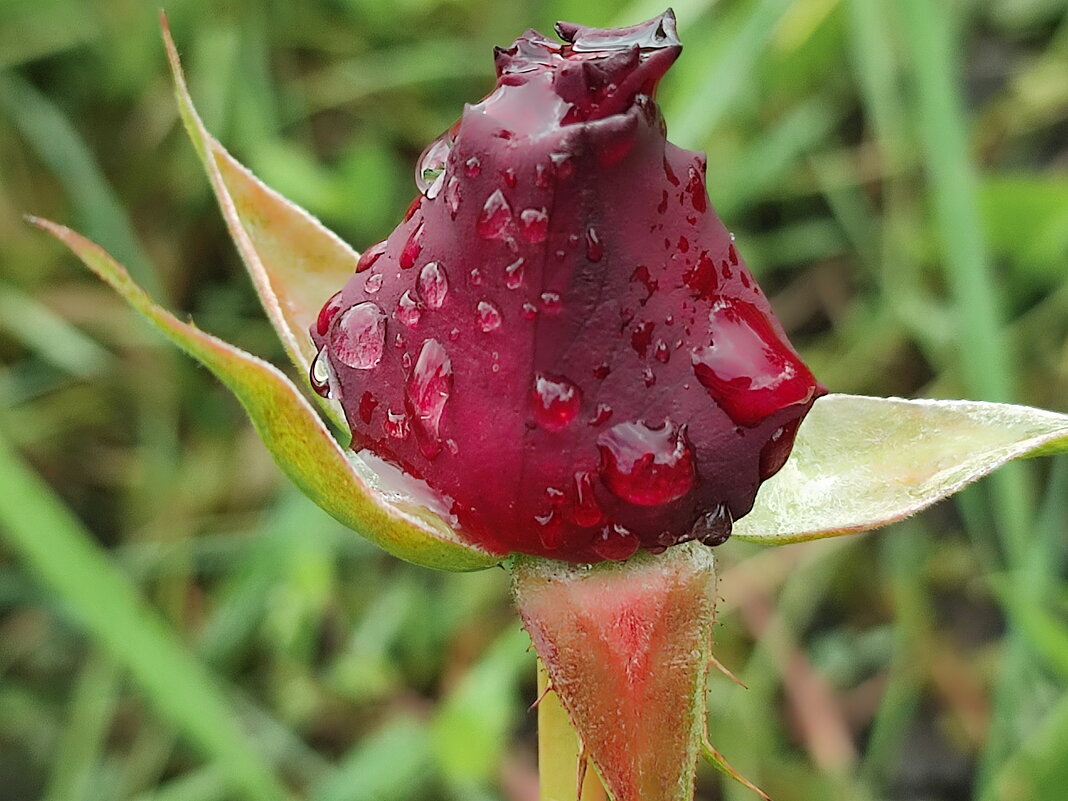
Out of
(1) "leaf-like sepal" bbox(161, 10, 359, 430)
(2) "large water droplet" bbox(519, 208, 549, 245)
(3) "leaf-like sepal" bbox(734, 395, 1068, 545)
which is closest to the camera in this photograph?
(2) "large water droplet" bbox(519, 208, 549, 245)

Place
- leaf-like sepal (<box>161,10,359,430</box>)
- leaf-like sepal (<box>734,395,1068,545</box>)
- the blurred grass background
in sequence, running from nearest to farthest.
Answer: leaf-like sepal (<box>734,395,1068,545</box>), leaf-like sepal (<box>161,10,359,430</box>), the blurred grass background

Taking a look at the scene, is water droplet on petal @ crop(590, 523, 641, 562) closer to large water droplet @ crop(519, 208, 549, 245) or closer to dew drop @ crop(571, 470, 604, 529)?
dew drop @ crop(571, 470, 604, 529)

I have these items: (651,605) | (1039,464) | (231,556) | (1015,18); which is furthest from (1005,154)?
(651,605)

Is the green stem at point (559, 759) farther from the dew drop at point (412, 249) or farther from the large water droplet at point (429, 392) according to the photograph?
the dew drop at point (412, 249)

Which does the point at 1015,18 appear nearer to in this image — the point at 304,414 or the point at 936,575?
the point at 936,575

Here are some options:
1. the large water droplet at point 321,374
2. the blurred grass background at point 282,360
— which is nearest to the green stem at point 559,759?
the large water droplet at point 321,374

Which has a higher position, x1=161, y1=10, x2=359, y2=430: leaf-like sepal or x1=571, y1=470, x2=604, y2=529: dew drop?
x1=161, y1=10, x2=359, y2=430: leaf-like sepal

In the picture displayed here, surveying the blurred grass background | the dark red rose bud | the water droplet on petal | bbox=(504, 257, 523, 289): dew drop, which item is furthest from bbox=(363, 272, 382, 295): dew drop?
the blurred grass background

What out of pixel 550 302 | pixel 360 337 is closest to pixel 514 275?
pixel 550 302
